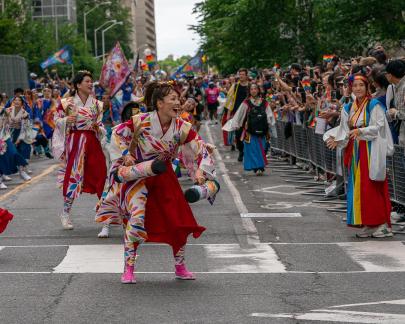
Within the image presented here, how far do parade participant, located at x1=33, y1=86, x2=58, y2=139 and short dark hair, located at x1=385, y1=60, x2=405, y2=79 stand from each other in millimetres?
17966

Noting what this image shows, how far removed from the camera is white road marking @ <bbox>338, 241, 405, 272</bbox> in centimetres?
1042

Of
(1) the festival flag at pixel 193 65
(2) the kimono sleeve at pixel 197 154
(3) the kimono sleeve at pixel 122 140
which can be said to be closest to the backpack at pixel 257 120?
(2) the kimono sleeve at pixel 197 154

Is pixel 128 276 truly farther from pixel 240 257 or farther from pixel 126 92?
pixel 126 92

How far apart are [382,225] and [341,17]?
24459 millimetres

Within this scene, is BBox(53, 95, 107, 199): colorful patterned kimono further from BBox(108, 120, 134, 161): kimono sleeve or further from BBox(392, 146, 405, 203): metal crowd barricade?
BBox(108, 120, 134, 161): kimono sleeve

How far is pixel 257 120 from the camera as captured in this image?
22844mm

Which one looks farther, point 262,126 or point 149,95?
point 262,126

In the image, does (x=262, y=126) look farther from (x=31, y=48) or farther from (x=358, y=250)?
(x=31, y=48)

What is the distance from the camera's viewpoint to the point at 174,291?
365 inches

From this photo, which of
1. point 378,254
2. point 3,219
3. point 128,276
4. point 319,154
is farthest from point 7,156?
point 128,276

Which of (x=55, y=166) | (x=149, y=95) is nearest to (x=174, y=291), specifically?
(x=149, y=95)

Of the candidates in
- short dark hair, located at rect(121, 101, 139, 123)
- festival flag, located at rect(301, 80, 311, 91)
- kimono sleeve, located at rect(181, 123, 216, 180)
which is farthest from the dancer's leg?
festival flag, located at rect(301, 80, 311, 91)

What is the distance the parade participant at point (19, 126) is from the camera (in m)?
25.4

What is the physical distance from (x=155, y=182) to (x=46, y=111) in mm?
22700
